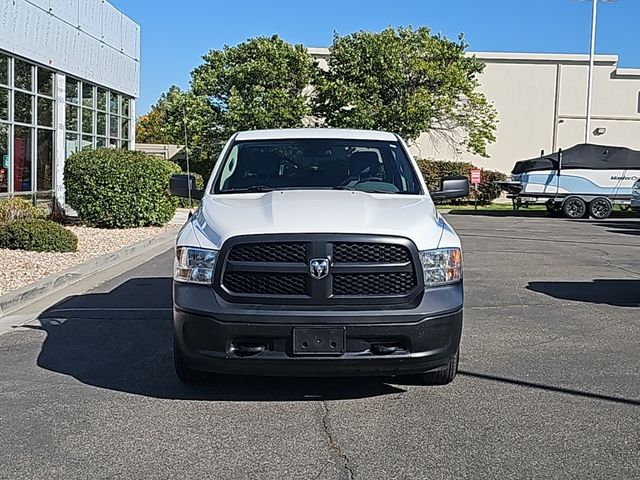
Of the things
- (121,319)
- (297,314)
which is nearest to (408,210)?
(297,314)

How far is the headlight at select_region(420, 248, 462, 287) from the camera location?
5.20 m

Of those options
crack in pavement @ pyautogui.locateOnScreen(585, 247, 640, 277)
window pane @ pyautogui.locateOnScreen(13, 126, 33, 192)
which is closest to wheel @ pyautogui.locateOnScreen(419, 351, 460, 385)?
crack in pavement @ pyautogui.locateOnScreen(585, 247, 640, 277)

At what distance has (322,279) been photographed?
16.5 feet

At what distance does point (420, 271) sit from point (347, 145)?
2159mm

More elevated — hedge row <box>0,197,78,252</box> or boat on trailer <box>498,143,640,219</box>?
boat on trailer <box>498,143,640,219</box>

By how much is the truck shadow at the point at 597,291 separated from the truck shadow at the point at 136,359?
15.7ft

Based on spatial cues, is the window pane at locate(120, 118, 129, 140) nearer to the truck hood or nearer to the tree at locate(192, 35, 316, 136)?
the tree at locate(192, 35, 316, 136)

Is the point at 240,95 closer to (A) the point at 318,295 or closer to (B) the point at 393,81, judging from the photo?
(B) the point at 393,81

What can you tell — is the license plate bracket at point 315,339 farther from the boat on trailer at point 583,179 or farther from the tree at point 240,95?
the tree at point 240,95

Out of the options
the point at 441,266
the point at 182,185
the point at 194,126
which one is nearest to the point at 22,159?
the point at 182,185

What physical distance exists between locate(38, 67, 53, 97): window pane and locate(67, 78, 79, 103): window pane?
3.98ft

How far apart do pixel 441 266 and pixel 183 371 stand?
194cm

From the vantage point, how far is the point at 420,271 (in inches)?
202

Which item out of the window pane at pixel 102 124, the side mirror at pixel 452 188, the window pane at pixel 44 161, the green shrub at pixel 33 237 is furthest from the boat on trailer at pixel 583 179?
the side mirror at pixel 452 188
